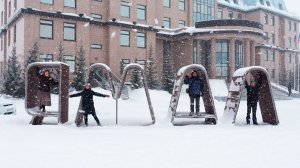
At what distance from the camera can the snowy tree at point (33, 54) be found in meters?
26.0

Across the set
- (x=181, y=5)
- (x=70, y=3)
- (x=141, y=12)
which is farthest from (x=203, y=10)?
(x=70, y=3)

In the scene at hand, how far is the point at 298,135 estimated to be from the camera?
964 centimetres

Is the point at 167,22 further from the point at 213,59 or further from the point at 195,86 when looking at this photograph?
the point at 195,86

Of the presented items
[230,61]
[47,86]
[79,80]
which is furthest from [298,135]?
[230,61]

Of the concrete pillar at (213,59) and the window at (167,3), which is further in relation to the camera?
the window at (167,3)

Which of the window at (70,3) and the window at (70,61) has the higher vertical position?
the window at (70,3)

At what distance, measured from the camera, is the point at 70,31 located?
3047 cm

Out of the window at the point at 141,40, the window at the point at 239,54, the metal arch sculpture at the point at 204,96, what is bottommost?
the metal arch sculpture at the point at 204,96

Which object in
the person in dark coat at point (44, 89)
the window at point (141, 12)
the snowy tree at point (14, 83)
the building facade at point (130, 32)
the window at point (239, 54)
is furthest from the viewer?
the window at point (239, 54)

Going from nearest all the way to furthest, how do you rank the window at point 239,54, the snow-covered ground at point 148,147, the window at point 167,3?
1. the snow-covered ground at point 148,147
2. the window at point 239,54
3. the window at point 167,3

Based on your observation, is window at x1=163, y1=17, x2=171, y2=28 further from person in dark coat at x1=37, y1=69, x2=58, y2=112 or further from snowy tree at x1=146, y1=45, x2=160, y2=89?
person in dark coat at x1=37, y1=69, x2=58, y2=112

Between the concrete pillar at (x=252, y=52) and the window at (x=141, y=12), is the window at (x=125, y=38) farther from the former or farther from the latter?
the concrete pillar at (x=252, y=52)

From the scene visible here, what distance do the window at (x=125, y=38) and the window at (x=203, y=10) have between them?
38.5 feet

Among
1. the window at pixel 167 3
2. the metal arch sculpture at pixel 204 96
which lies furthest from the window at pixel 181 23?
the metal arch sculpture at pixel 204 96
